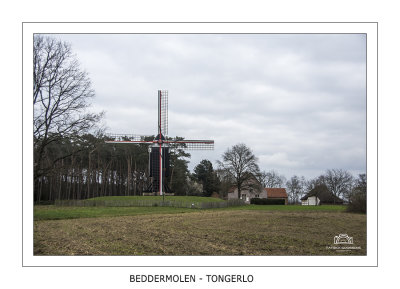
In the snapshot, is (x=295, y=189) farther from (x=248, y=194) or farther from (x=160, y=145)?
(x=160, y=145)

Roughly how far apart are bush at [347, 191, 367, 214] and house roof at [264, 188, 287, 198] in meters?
37.5

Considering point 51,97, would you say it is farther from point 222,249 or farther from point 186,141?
point 186,141

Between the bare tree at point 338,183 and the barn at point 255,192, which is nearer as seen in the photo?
the bare tree at point 338,183

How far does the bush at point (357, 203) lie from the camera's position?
21203mm

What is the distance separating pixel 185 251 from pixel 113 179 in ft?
135

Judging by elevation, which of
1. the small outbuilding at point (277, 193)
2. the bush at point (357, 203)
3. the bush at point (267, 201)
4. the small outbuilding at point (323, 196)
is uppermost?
the bush at point (357, 203)

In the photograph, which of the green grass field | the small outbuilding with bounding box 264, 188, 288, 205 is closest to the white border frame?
the green grass field

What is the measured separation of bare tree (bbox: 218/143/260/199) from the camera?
4581cm

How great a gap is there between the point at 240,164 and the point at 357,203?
25470 millimetres

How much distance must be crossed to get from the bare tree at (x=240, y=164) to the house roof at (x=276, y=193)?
12.7 meters

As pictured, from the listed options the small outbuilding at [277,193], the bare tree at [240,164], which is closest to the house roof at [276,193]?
the small outbuilding at [277,193]

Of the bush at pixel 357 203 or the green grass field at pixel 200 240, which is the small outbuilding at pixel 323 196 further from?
the green grass field at pixel 200 240

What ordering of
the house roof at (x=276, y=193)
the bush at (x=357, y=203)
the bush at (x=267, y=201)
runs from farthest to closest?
the house roof at (x=276, y=193), the bush at (x=267, y=201), the bush at (x=357, y=203)
